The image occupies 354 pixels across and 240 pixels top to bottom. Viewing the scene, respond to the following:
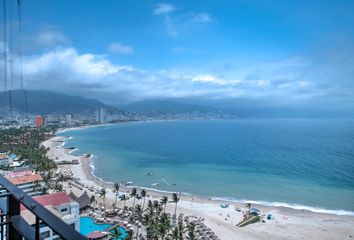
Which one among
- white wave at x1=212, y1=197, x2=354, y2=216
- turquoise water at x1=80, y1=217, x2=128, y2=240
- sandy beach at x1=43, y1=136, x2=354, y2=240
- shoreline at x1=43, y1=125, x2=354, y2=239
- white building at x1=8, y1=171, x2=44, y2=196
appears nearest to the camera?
turquoise water at x1=80, y1=217, x2=128, y2=240

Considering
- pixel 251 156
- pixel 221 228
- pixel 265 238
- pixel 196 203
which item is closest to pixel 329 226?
pixel 265 238

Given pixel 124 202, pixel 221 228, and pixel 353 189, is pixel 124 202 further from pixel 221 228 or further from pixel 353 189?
pixel 353 189

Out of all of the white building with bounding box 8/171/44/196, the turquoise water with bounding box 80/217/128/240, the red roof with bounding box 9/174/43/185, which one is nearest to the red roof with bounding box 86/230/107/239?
the turquoise water with bounding box 80/217/128/240

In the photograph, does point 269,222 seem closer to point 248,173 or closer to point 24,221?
point 248,173

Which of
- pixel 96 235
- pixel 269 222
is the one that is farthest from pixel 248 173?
pixel 96 235

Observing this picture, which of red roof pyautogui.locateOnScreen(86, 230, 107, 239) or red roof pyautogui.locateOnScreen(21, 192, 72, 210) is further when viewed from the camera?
red roof pyautogui.locateOnScreen(86, 230, 107, 239)

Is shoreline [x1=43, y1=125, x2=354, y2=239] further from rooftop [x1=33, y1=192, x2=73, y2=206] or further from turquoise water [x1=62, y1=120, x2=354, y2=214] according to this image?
→ rooftop [x1=33, y1=192, x2=73, y2=206]

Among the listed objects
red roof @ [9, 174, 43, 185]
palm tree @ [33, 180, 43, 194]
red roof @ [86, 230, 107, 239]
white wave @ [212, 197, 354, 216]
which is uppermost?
red roof @ [9, 174, 43, 185]

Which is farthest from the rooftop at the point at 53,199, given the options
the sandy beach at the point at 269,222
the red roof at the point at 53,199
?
the sandy beach at the point at 269,222

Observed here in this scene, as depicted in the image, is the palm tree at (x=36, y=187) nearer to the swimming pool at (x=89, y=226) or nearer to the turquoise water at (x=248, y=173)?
the swimming pool at (x=89, y=226)
